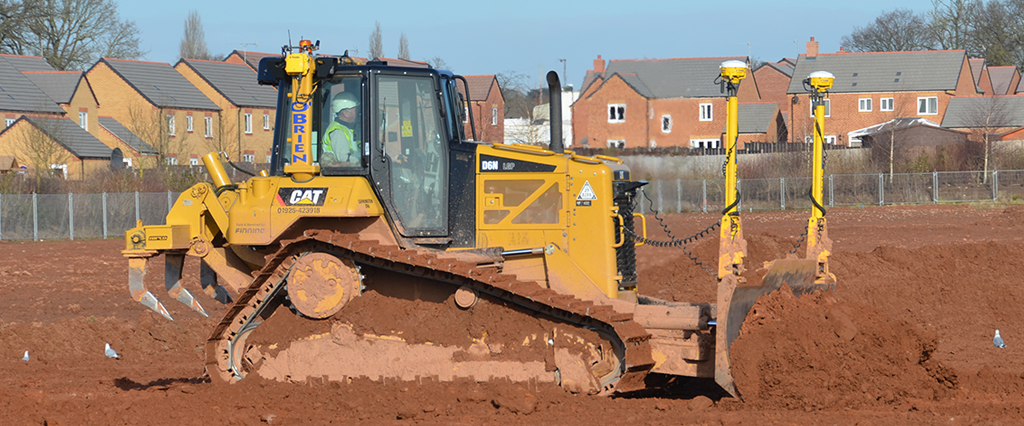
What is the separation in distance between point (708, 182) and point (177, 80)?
118 feet

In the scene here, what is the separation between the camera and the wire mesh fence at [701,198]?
31.0 m

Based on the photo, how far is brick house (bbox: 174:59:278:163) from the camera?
5716cm

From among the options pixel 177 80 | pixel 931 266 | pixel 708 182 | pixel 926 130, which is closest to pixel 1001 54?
pixel 926 130

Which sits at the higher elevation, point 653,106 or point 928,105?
point 928,105

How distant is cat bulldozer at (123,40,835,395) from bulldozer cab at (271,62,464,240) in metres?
0.01

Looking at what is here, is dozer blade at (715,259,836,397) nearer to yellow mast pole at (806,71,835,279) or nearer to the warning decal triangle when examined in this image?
yellow mast pole at (806,71,835,279)

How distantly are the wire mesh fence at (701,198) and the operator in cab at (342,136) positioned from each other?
2051cm

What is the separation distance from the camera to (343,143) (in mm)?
8781

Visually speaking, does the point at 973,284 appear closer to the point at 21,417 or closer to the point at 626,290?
the point at 626,290

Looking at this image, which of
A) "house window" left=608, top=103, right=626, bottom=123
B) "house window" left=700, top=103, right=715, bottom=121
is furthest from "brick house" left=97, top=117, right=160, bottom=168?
"house window" left=700, top=103, right=715, bottom=121

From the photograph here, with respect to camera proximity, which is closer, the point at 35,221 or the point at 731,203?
the point at 731,203

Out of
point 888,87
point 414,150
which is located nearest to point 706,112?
point 888,87

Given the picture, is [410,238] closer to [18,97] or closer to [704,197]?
[704,197]

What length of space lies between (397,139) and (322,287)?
142 centimetres
